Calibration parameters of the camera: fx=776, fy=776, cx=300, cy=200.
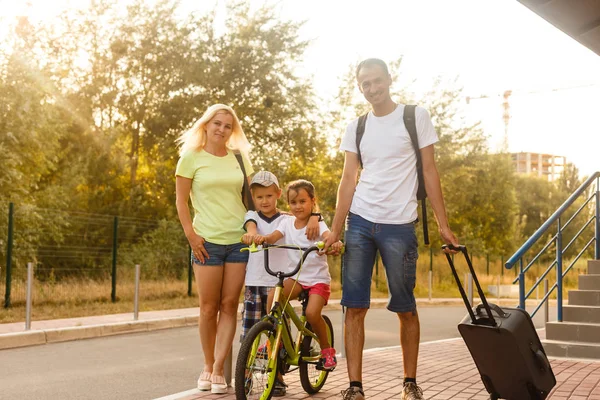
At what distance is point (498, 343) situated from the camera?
446 centimetres

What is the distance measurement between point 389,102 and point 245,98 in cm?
2237

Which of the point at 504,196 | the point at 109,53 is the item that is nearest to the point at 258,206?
the point at 109,53

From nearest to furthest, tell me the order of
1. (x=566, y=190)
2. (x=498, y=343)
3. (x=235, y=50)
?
(x=498, y=343) < (x=235, y=50) < (x=566, y=190)

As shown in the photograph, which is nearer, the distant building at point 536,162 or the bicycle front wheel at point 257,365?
the bicycle front wheel at point 257,365

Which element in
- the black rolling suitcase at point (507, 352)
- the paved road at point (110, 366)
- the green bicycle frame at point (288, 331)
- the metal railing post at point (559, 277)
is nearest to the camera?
the black rolling suitcase at point (507, 352)

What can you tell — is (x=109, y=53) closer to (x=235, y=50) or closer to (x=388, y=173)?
(x=235, y=50)

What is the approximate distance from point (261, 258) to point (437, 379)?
2006 millimetres

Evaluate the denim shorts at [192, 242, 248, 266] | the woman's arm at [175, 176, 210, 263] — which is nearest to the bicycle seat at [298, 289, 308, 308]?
the denim shorts at [192, 242, 248, 266]

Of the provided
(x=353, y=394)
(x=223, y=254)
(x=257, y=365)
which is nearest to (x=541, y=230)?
(x=223, y=254)

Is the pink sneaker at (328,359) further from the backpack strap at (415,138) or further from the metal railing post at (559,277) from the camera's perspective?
the metal railing post at (559,277)

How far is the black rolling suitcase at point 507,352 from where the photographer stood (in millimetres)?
4440

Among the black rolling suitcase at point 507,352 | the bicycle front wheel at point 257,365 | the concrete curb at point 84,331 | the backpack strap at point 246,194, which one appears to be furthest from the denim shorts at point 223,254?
the concrete curb at point 84,331

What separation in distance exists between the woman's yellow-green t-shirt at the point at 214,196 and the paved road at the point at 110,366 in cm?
152

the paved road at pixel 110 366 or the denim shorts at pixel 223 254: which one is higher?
the denim shorts at pixel 223 254
